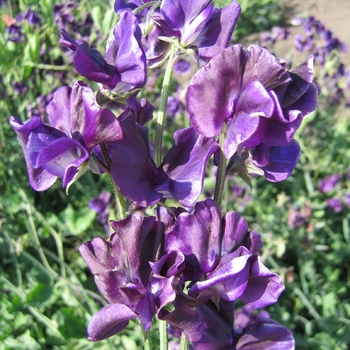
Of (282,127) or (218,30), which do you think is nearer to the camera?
(282,127)

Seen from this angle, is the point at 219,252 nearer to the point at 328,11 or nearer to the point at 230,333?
the point at 230,333

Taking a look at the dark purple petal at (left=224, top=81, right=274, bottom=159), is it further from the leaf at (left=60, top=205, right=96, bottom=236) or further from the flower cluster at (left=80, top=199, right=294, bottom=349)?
the leaf at (left=60, top=205, right=96, bottom=236)

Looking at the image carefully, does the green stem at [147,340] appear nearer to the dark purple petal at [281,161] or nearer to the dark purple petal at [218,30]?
the dark purple petal at [281,161]

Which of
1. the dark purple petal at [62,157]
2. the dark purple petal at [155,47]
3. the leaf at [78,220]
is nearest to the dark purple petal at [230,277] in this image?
the dark purple petal at [62,157]

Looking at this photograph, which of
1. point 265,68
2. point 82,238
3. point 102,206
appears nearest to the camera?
point 265,68

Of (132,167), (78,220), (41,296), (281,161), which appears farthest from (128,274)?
(78,220)

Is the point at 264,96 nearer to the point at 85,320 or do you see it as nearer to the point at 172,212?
the point at 172,212

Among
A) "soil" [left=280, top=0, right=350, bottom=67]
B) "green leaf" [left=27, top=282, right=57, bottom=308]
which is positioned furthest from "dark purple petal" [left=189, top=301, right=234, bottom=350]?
"soil" [left=280, top=0, right=350, bottom=67]

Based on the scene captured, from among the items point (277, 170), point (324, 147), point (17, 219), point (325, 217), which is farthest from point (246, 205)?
point (277, 170)
